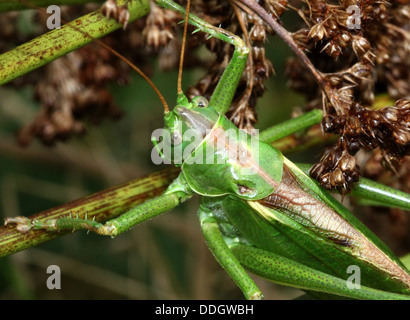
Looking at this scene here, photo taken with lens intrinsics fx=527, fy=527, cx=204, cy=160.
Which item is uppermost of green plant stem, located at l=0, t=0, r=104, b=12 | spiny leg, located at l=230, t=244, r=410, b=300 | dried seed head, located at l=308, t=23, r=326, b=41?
green plant stem, located at l=0, t=0, r=104, b=12

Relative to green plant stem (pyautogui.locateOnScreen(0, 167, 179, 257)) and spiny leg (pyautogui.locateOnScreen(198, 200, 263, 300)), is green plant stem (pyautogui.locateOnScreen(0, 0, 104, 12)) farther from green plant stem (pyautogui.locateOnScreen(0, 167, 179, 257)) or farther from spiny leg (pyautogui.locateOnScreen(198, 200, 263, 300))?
spiny leg (pyautogui.locateOnScreen(198, 200, 263, 300))

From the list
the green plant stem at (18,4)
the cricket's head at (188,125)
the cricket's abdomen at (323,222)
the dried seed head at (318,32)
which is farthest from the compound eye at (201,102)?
the green plant stem at (18,4)

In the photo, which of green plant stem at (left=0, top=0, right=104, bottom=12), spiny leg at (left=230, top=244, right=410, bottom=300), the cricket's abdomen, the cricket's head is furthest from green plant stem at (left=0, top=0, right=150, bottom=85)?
spiny leg at (left=230, top=244, right=410, bottom=300)

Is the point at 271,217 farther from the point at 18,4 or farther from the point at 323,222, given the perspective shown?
the point at 18,4

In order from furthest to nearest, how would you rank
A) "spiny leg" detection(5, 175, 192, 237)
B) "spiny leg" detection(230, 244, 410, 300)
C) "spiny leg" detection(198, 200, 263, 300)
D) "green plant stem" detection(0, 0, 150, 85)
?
"spiny leg" detection(198, 200, 263, 300) < "spiny leg" detection(230, 244, 410, 300) < "spiny leg" detection(5, 175, 192, 237) < "green plant stem" detection(0, 0, 150, 85)

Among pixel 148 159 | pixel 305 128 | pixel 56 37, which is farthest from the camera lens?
pixel 148 159
